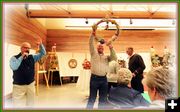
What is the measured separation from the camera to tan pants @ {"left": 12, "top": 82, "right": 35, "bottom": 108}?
2.33m

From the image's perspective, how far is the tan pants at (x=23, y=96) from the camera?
2.33m

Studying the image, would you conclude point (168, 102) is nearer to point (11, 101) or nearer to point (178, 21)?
point (178, 21)

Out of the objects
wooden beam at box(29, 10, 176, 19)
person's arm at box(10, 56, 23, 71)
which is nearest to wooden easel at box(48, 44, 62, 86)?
wooden beam at box(29, 10, 176, 19)

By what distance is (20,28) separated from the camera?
11.3ft

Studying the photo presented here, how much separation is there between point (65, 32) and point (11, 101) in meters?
3.00

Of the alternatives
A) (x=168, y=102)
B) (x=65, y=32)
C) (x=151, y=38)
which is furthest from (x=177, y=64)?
(x=151, y=38)

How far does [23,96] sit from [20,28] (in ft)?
4.40

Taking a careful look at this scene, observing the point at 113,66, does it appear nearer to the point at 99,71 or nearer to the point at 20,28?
the point at 99,71

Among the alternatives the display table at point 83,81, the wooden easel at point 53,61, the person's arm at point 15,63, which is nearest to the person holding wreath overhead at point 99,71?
the person's arm at point 15,63

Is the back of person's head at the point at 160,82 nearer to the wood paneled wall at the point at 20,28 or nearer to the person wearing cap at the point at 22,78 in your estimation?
the person wearing cap at the point at 22,78

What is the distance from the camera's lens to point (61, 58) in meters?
4.46

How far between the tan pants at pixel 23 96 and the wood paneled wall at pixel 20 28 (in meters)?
0.55

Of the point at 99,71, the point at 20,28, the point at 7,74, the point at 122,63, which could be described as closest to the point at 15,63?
the point at 7,74

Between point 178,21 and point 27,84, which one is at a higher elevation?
point 178,21
